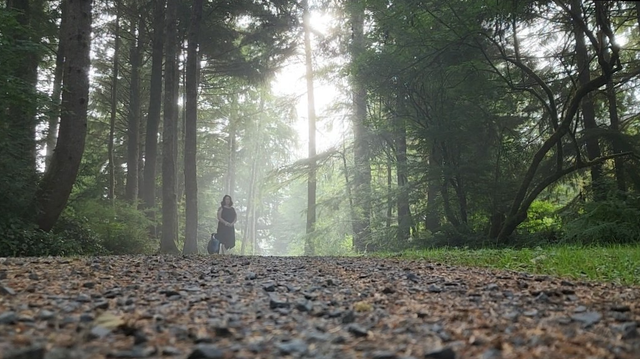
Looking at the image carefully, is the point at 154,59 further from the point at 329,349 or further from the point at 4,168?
the point at 329,349

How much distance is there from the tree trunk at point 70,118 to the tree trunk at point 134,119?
7.46 meters

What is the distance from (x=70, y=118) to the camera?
812 centimetres

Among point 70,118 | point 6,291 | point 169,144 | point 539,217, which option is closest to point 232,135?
point 169,144

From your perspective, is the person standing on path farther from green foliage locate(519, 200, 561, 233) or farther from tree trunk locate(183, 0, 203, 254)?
green foliage locate(519, 200, 561, 233)

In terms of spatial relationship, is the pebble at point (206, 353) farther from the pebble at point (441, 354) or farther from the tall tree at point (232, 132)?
the tall tree at point (232, 132)

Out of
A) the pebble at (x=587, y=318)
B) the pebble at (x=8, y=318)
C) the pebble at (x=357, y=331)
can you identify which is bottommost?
the pebble at (x=587, y=318)

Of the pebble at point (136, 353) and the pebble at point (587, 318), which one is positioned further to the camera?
the pebble at point (587, 318)

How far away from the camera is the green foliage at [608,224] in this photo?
29.3 feet

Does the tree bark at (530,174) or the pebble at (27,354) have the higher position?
the tree bark at (530,174)

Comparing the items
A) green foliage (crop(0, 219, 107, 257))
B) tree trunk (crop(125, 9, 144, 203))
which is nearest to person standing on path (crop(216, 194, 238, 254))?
green foliage (crop(0, 219, 107, 257))

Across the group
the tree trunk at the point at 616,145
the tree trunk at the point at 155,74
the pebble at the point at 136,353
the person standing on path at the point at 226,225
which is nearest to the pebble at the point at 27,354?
the pebble at the point at 136,353

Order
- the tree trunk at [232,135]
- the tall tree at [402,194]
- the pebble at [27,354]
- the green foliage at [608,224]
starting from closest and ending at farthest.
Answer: the pebble at [27,354] → the green foliage at [608,224] → the tall tree at [402,194] → the tree trunk at [232,135]

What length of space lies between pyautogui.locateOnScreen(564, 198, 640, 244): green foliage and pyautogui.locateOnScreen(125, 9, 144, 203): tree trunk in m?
13.5

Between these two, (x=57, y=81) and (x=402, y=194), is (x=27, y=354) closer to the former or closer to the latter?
(x=402, y=194)
